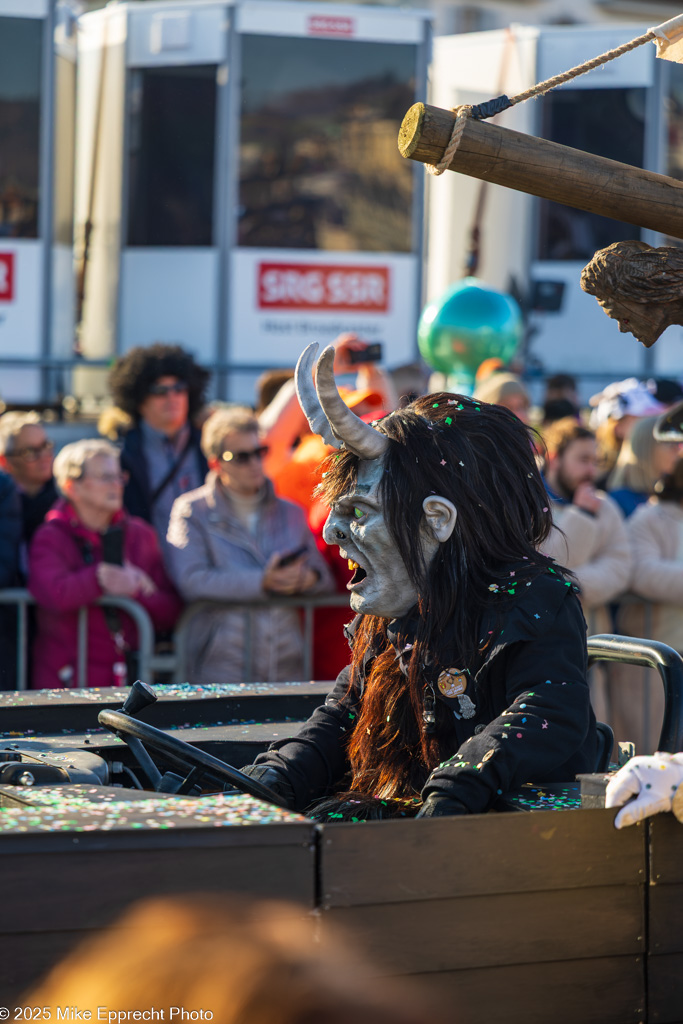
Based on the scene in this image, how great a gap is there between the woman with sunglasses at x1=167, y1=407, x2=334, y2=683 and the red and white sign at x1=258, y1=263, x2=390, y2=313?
5006 mm

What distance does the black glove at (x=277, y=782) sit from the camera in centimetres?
276

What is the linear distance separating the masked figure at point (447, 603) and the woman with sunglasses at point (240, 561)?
2.15 m

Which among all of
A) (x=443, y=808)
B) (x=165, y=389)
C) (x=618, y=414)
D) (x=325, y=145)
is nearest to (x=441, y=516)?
(x=443, y=808)

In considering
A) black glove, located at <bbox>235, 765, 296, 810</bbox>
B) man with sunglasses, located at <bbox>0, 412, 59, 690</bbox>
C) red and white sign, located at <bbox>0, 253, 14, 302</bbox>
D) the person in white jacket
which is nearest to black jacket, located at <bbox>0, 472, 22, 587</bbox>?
man with sunglasses, located at <bbox>0, 412, 59, 690</bbox>

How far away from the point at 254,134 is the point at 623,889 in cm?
854

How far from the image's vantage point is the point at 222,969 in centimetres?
205

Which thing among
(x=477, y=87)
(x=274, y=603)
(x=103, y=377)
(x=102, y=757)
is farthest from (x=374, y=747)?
(x=477, y=87)

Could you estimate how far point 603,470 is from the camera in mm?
7039

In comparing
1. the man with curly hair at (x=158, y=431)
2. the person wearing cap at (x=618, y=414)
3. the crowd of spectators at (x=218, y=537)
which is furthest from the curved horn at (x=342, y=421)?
the person wearing cap at (x=618, y=414)

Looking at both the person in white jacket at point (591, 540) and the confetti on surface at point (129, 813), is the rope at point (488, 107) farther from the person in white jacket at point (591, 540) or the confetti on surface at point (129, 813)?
the person in white jacket at point (591, 540)

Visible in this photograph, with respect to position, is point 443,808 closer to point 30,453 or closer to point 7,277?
point 30,453

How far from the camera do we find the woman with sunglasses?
16.1 ft

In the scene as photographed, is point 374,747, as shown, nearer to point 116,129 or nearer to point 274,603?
point 274,603

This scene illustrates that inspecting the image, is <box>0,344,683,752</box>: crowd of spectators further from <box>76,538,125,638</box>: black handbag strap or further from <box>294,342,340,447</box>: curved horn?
<box>294,342,340,447</box>: curved horn
